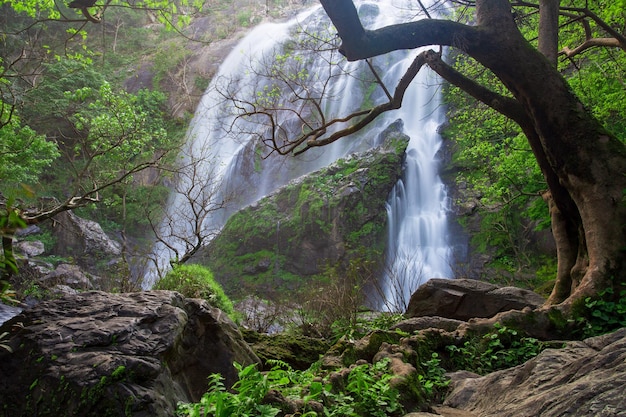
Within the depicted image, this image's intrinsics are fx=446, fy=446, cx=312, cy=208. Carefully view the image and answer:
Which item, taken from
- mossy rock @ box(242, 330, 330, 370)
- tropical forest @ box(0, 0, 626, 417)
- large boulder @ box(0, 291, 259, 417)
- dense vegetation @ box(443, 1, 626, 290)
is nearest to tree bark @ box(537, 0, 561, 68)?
tropical forest @ box(0, 0, 626, 417)

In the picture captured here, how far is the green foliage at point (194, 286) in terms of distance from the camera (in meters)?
9.16

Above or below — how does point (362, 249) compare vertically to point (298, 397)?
above

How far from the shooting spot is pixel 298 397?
2.62m

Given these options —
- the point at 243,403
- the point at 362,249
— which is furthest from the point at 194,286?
the point at 243,403

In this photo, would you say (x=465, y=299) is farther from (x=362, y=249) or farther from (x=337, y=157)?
(x=337, y=157)

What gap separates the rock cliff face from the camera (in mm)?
16922

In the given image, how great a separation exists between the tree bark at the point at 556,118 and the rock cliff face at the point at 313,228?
1062 cm

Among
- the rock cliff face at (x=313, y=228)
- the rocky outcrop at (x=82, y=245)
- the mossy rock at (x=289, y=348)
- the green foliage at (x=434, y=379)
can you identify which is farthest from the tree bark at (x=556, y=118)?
the rocky outcrop at (x=82, y=245)

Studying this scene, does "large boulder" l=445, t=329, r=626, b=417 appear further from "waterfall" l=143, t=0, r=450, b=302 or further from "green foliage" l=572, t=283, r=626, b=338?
"waterfall" l=143, t=0, r=450, b=302

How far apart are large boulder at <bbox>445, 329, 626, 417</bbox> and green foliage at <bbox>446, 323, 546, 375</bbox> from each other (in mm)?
717

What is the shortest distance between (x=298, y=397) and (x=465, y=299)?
643 centimetres

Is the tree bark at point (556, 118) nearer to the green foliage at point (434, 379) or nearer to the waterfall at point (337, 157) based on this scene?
the green foliage at point (434, 379)

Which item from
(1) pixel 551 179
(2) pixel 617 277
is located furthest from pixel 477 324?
(1) pixel 551 179

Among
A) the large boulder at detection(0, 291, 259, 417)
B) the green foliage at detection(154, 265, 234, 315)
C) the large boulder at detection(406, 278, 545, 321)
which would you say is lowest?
the large boulder at detection(0, 291, 259, 417)
